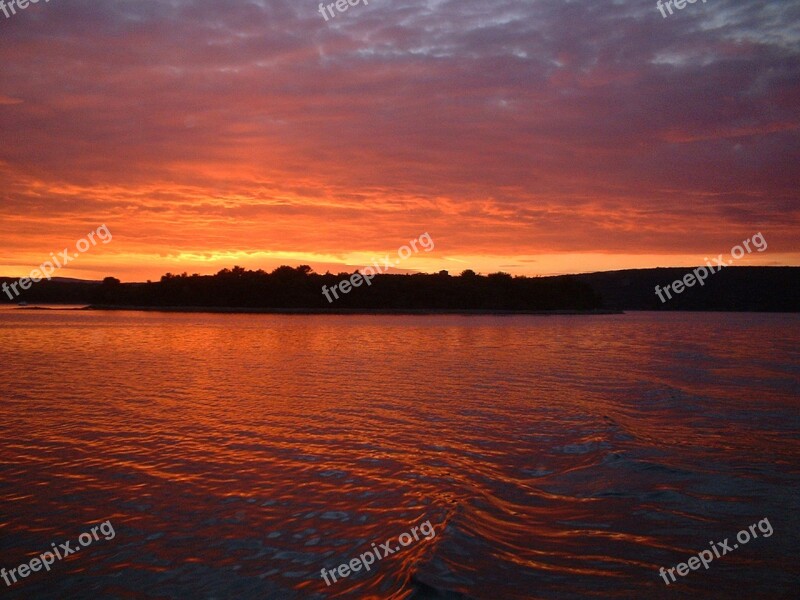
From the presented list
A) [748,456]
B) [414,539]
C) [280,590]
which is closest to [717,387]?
[748,456]

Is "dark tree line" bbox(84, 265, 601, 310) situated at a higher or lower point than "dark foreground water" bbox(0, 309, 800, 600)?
higher

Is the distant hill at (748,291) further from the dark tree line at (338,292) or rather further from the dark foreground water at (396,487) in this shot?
the dark foreground water at (396,487)

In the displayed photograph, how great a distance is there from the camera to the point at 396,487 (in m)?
9.55

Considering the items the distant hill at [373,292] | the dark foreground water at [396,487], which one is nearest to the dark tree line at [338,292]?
the distant hill at [373,292]

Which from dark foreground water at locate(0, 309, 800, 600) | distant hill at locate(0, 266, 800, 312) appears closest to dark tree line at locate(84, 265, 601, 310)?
distant hill at locate(0, 266, 800, 312)

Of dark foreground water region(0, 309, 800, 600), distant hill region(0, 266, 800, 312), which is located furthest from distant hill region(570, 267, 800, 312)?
dark foreground water region(0, 309, 800, 600)

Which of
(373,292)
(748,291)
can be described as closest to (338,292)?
(373,292)

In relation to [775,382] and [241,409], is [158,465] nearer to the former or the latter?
[241,409]

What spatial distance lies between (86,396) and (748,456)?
17.1 m

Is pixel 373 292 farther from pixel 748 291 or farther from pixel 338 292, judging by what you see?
pixel 748 291

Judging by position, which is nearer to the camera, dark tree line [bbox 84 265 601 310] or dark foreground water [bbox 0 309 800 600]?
dark foreground water [bbox 0 309 800 600]

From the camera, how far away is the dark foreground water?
21.9 feet

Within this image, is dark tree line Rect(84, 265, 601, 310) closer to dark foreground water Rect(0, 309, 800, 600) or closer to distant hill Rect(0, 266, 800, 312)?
distant hill Rect(0, 266, 800, 312)

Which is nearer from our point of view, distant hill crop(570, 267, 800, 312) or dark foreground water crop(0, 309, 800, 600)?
dark foreground water crop(0, 309, 800, 600)
